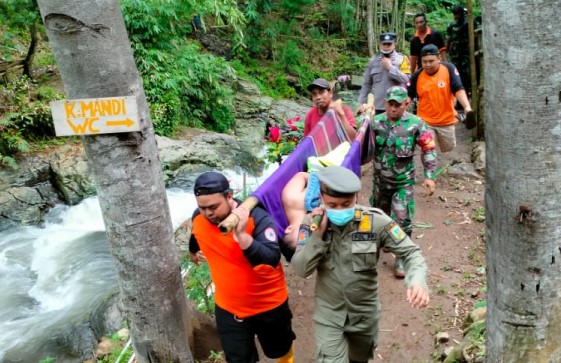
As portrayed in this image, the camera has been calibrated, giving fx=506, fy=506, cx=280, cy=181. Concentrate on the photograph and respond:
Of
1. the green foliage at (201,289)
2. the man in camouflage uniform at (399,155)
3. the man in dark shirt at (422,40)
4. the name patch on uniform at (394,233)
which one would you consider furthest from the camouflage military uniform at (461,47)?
the name patch on uniform at (394,233)

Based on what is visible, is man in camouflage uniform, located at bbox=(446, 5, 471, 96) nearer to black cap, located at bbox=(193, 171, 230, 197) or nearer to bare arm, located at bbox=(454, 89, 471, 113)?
bare arm, located at bbox=(454, 89, 471, 113)

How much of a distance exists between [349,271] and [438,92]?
3.24m

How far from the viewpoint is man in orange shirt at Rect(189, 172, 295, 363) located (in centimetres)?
248

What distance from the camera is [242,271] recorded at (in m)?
2.64

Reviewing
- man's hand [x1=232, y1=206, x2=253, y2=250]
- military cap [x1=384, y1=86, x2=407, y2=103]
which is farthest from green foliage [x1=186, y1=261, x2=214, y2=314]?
military cap [x1=384, y1=86, x2=407, y2=103]

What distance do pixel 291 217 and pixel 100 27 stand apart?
5.18 ft

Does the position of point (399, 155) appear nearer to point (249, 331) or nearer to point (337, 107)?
point (337, 107)

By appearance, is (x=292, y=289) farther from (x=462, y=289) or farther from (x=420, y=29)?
(x=420, y=29)

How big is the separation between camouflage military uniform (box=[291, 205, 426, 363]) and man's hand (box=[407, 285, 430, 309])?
0.06 meters

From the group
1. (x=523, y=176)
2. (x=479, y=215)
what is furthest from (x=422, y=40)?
(x=523, y=176)

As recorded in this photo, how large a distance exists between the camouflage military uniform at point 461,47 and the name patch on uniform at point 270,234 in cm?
677

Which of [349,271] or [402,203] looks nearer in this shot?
[349,271]

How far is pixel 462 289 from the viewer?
4.04 metres

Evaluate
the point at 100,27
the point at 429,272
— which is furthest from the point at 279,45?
the point at 100,27
